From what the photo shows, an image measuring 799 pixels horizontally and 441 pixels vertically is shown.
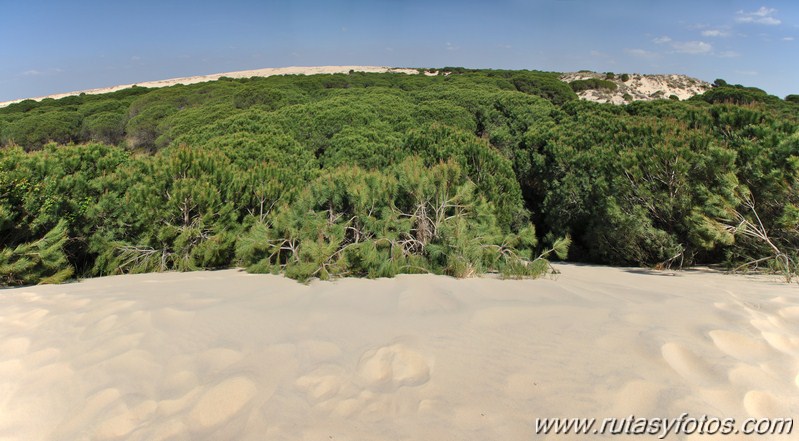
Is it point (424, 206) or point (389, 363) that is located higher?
point (424, 206)

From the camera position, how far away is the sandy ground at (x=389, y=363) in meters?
2.23

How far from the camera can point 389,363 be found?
272 centimetres

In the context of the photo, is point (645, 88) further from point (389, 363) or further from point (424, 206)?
point (389, 363)

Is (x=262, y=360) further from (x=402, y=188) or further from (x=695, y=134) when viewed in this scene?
(x=695, y=134)

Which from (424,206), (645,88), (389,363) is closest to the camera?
(389,363)

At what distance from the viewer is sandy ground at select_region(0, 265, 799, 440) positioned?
2230mm

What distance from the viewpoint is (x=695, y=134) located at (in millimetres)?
7125

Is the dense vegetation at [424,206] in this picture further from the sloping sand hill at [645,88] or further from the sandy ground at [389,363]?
the sloping sand hill at [645,88]

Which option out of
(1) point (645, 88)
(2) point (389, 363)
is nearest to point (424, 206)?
(2) point (389, 363)

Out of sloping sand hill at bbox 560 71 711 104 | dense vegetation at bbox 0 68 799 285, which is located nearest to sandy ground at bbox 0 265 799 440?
dense vegetation at bbox 0 68 799 285

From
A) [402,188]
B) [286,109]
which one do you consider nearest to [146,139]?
[286,109]

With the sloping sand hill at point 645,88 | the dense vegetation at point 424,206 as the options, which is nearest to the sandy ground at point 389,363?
the dense vegetation at point 424,206

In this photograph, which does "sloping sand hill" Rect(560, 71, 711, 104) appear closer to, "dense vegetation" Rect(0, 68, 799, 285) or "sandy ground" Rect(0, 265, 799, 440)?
"dense vegetation" Rect(0, 68, 799, 285)

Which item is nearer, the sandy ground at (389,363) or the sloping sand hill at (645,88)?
the sandy ground at (389,363)
